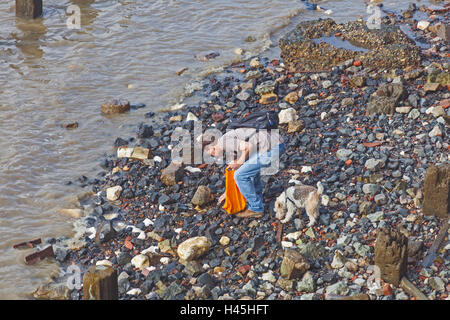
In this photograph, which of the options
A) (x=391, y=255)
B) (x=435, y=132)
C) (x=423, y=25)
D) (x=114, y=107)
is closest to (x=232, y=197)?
(x=391, y=255)

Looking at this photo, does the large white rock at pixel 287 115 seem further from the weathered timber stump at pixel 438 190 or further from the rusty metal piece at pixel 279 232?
the weathered timber stump at pixel 438 190

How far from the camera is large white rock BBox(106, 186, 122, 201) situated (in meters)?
7.32

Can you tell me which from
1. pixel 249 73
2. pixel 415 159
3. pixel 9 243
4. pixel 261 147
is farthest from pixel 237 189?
pixel 249 73

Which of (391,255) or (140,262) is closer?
(391,255)

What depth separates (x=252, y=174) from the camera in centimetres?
645

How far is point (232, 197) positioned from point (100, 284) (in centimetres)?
208

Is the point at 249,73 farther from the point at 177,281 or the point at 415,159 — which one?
the point at 177,281

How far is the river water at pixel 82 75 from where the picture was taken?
742 cm

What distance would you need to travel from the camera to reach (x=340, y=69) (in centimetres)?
962

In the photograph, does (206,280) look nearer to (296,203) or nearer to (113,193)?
(296,203)

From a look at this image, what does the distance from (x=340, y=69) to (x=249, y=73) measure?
1550 mm

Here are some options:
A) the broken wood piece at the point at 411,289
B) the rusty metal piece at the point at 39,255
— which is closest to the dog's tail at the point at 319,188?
the broken wood piece at the point at 411,289

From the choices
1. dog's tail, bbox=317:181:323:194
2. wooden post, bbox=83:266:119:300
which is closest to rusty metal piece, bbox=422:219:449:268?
dog's tail, bbox=317:181:323:194

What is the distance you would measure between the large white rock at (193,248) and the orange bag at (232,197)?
57 centimetres
